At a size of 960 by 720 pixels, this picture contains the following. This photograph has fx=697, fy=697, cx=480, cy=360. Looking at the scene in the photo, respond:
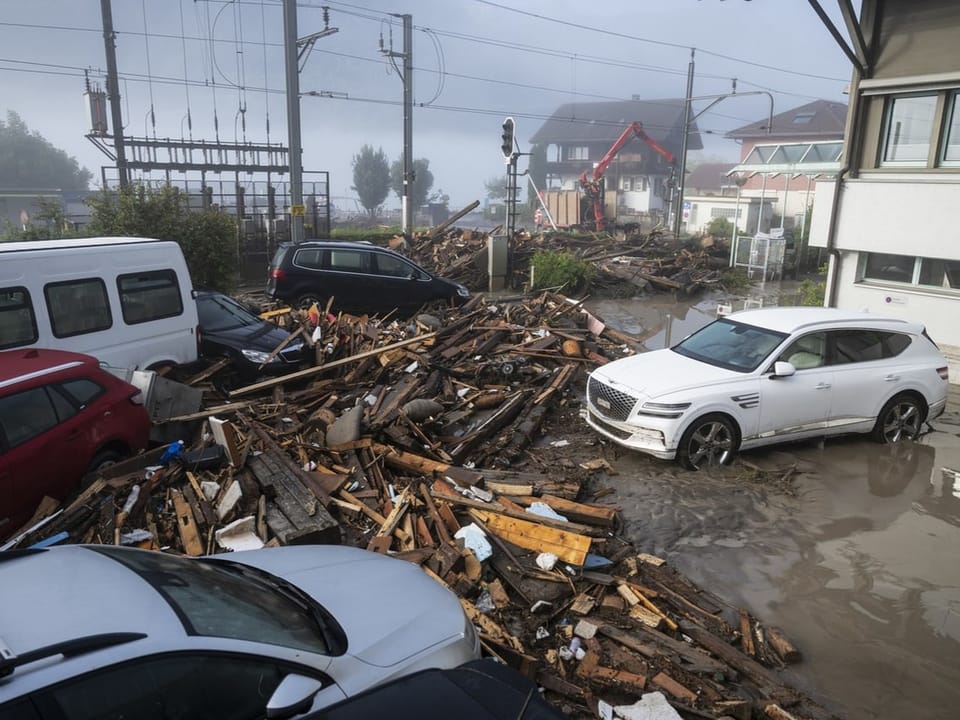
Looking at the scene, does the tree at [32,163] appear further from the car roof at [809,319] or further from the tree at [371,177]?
the car roof at [809,319]

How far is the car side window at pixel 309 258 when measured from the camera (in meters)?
16.4

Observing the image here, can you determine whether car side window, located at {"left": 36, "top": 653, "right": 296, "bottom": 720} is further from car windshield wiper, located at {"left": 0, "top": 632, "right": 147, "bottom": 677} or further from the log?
the log

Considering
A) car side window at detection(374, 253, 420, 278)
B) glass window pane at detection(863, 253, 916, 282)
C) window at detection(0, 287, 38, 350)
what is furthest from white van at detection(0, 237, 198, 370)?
glass window pane at detection(863, 253, 916, 282)

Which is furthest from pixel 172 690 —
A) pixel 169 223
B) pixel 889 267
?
pixel 169 223

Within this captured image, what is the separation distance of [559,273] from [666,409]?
15.1 meters

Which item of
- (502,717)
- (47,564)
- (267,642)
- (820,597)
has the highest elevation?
(47,564)

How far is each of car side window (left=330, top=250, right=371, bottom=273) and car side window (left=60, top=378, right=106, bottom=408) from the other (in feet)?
31.7

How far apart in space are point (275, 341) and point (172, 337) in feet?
5.76

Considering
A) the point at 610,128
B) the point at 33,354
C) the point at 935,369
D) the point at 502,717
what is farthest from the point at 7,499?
the point at 610,128

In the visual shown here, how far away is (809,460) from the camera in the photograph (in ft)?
30.6

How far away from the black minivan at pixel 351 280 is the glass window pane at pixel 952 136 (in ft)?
34.7

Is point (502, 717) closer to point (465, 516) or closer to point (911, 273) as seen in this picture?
point (465, 516)

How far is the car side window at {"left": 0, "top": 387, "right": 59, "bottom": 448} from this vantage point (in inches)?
250

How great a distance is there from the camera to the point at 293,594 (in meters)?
3.94
